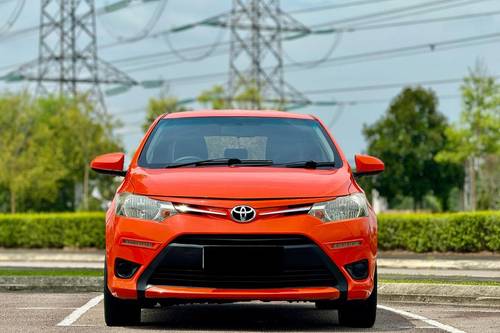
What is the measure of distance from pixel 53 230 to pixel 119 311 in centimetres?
2590

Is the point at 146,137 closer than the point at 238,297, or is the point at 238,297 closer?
the point at 238,297

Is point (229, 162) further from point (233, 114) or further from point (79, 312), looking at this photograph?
point (79, 312)

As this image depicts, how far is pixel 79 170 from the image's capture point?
53.3m

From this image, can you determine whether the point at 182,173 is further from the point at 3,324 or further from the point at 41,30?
the point at 41,30

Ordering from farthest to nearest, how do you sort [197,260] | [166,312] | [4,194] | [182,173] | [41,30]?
1. [4,194]
2. [41,30]
3. [166,312]
4. [182,173]
5. [197,260]

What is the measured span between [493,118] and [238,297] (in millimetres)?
45573

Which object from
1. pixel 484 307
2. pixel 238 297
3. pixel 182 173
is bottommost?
pixel 484 307

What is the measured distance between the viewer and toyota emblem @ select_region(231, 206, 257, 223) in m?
7.71

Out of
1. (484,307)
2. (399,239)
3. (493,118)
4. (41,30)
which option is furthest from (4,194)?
(484,307)

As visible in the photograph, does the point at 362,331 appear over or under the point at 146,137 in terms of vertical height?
under

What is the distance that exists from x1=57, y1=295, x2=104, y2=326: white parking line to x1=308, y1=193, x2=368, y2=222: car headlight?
2.39 m

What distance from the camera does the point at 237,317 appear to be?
31.2ft

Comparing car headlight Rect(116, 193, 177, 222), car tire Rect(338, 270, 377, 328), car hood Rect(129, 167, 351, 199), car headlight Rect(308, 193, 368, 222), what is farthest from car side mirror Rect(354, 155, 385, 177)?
car headlight Rect(116, 193, 177, 222)

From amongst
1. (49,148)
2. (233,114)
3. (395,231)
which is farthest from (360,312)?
(49,148)
